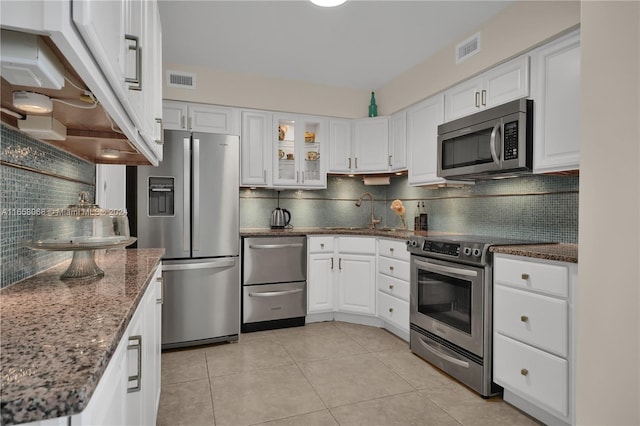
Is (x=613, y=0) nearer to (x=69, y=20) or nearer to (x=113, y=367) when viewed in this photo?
(x=69, y=20)

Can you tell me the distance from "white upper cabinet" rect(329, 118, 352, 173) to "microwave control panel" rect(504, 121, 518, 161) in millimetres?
1964

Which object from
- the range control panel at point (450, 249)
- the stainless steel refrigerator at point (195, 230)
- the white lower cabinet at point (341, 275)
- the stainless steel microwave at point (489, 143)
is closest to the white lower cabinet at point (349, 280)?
the white lower cabinet at point (341, 275)

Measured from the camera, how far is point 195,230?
3.19 metres

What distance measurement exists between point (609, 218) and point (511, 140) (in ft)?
3.83

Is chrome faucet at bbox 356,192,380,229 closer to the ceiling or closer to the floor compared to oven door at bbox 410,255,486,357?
closer to the ceiling

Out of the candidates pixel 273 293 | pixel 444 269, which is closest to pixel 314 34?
pixel 444 269

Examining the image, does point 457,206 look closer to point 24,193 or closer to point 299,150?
point 299,150

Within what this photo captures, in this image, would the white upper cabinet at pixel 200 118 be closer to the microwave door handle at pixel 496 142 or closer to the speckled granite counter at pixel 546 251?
the microwave door handle at pixel 496 142

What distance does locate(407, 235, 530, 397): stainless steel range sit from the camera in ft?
7.58

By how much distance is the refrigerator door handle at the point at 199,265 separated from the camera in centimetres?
311

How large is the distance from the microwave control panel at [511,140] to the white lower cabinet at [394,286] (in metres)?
1.16

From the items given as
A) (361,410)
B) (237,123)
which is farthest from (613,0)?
(237,123)

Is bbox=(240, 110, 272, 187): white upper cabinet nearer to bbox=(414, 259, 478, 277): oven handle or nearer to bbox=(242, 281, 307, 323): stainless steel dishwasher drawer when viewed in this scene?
bbox=(242, 281, 307, 323): stainless steel dishwasher drawer

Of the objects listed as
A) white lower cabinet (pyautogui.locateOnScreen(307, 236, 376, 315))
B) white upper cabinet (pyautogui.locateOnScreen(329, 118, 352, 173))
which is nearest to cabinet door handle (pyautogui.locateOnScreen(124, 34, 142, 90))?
white lower cabinet (pyautogui.locateOnScreen(307, 236, 376, 315))
